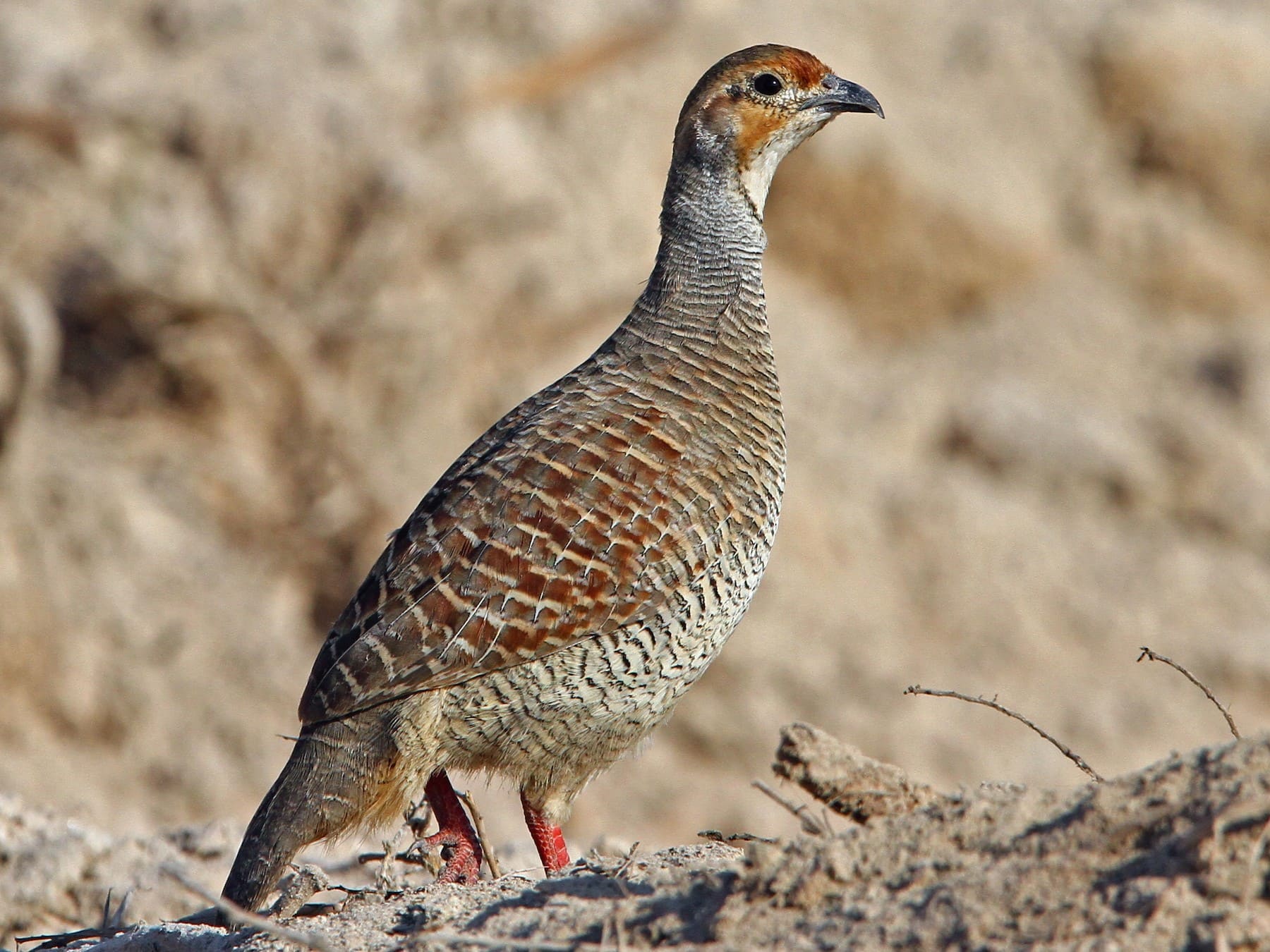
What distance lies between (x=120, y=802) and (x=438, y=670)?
432 centimetres

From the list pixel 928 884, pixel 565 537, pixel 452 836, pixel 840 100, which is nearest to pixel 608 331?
pixel 840 100

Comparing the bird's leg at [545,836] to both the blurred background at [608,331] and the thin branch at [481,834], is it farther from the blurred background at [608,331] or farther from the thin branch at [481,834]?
the blurred background at [608,331]

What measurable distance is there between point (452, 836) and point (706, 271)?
2.04m

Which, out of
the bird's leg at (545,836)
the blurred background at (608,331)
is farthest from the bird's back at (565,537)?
the blurred background at (608,331)

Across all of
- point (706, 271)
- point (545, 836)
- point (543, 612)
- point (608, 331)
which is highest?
point (608, 331)

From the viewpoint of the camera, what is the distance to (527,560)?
437 centimetres

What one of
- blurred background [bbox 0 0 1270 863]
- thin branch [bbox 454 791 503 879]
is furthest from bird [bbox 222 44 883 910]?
blurred background [bbox 0 0 1270 863]

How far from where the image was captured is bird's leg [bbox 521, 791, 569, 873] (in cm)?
461

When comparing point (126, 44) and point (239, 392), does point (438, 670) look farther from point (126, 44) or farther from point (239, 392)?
point (126, 44)

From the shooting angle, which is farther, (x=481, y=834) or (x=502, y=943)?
(x=481, y=834)

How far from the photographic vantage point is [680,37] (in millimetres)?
9898

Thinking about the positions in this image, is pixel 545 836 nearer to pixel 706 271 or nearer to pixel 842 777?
pixel 842 777

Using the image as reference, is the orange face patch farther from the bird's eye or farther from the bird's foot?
the bird's foot

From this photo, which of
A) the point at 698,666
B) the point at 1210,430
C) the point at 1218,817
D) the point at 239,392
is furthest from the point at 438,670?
the point at 1210,430
